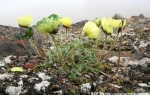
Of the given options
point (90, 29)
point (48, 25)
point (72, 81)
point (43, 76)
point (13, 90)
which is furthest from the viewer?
point (43, 76)

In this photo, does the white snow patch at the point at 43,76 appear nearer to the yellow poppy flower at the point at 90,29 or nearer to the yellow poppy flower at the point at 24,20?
the yellow poppy flower at the point at 24,20

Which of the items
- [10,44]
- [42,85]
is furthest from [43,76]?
[10,44]

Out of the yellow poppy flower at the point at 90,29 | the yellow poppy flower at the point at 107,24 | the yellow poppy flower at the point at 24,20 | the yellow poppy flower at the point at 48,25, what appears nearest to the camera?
the yellow poppy flower at the point at 48,25

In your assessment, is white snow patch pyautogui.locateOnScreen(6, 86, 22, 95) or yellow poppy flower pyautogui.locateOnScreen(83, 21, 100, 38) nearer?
yellow poppy flower pyautogui.locateOnScreen(83, 21, 100, 38)

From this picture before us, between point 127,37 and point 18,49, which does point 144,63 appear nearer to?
point 127,37

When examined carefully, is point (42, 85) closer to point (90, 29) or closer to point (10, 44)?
point (90, 29)

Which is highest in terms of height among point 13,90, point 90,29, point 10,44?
point 90,29

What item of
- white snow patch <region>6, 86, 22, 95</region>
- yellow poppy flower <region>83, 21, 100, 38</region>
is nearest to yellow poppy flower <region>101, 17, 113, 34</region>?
yellow poppy flower <region>83, 21, 100, 38</region>

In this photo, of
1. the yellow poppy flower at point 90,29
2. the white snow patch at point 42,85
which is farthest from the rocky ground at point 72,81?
the yellow poppy flower at point 90,29

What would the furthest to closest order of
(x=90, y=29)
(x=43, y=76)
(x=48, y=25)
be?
1. (x=43, y=76)
2. (x=90, y=29)
3. (x=48, y=25)

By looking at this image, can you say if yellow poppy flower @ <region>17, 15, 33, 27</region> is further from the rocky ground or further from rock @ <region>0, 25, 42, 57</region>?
rock @ <region>0, 25, 42, 57</region>

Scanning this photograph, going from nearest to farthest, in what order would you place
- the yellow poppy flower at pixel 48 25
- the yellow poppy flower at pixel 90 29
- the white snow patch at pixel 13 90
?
the yellow poppy flower at pixel 48 25
the yellow poppy flower at pixel 90 29
the white snow patch at pixel 13 90
